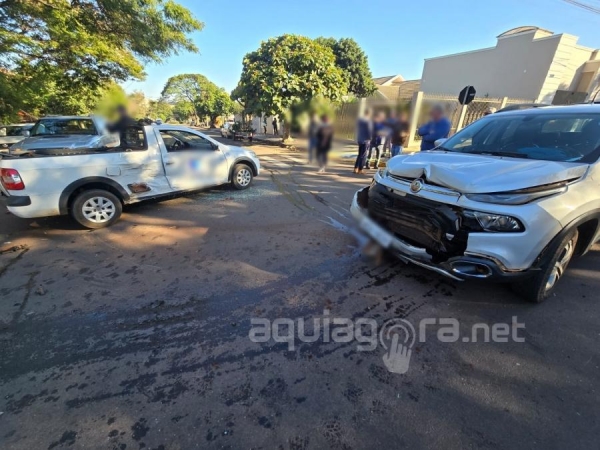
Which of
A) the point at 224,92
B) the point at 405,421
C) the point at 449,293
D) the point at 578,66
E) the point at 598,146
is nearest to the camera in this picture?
the point at 405,421

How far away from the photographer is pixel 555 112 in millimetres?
3207

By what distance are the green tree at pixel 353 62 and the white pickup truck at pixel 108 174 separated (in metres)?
23.8

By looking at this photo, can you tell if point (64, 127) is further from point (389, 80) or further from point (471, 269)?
point (389, 80)

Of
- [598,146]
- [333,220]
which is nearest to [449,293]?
[598,146]

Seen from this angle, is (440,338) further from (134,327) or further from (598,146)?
(134,327)

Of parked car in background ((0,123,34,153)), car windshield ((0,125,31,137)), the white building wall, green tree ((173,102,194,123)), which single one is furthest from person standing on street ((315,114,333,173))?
green tree ((173,102,194,123))

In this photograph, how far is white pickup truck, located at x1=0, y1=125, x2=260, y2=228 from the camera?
12.5 ft

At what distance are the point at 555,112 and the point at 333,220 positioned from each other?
3077 mm

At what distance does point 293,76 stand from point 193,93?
61.4m

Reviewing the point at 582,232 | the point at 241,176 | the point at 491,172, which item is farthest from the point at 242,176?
the point at 582,232

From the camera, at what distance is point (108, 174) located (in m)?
4.34

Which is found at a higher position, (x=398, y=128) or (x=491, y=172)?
(x=398, y=128)

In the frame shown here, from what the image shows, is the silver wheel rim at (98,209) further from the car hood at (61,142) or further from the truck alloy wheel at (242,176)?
the truck alloy wheel at (242,176)

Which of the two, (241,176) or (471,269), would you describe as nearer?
(471,269)
